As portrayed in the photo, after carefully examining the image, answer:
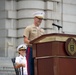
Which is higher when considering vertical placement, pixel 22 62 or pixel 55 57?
pixel 55 57

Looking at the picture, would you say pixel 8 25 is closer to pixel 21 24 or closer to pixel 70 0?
pixel 21 24

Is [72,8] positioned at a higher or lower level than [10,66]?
higher

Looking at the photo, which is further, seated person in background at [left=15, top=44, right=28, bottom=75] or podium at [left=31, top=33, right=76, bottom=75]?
seated person in background at [left=15, top=44, right=28, bottom=75]

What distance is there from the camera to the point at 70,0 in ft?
60.3

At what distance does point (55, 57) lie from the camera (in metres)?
6.64

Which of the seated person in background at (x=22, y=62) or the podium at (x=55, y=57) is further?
the seated person in background at (x=22, y=62)

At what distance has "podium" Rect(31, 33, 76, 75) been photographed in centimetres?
666

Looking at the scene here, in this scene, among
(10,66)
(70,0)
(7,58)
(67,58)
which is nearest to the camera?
(67,58)

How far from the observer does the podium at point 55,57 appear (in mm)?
6664

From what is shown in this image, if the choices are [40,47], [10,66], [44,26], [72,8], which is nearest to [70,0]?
[72,8]

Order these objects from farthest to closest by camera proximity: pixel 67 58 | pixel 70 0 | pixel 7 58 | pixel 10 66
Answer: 1. pixel 70 0
2. pixel 7 58
3. pixel 10 66
4. pixel 67 58

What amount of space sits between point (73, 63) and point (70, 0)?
38.6ft

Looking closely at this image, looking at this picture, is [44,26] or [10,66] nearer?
[10,66]

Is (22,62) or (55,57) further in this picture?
(22,62)
